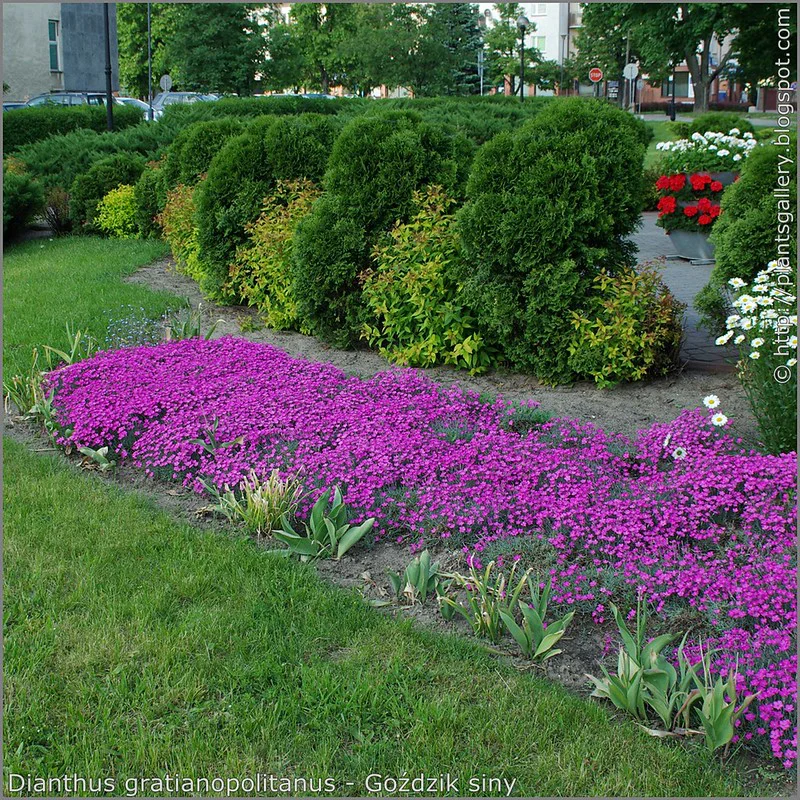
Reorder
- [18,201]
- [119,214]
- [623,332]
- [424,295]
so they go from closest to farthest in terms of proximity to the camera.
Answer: [623,332], [424,295], [18,201], [119,214]

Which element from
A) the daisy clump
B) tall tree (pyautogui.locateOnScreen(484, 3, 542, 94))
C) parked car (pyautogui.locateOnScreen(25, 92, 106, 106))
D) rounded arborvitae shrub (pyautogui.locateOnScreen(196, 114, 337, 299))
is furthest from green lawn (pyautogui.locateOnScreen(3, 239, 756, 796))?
tall tree (pyautogui.locateOnScreen(484, 3, 542, 94))

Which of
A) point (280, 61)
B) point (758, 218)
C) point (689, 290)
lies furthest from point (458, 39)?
point (758, 218)

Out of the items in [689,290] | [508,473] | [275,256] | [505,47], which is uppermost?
[505,47]

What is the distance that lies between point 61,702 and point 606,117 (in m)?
4.83

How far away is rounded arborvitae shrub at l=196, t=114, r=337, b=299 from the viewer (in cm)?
776

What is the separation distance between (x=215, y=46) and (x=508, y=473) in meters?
41.5

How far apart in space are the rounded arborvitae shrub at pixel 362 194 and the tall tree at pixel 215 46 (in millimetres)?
37015

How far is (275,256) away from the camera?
738cm

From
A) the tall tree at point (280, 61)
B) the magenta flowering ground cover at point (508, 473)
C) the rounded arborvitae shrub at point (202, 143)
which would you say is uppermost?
the tall tree at point (280, 61)

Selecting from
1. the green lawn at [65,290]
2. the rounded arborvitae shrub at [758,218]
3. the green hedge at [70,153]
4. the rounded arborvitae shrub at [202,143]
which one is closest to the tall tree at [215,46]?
the green hedge at [70,153]

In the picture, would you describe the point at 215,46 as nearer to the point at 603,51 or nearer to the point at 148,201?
the point at 603,51

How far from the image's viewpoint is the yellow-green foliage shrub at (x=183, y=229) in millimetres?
9117

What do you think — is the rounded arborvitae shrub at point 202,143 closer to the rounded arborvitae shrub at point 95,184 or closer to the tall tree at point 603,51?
the rounded arborvitae shrub at point 95,184

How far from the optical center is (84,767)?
247 centimetres
